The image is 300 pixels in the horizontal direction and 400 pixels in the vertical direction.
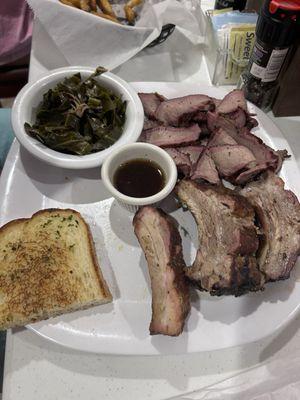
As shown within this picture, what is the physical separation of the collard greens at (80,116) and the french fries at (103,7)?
0.47 meters

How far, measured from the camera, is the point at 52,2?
1.72 m

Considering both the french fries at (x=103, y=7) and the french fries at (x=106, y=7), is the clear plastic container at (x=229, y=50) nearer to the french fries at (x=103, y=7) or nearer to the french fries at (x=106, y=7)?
the french fries at (x=103, y=7)

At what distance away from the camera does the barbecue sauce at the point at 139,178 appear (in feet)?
4.56

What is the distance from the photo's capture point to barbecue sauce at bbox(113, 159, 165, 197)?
4.56 ft

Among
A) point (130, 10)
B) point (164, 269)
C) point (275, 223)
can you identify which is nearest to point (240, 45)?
point (130, 10)

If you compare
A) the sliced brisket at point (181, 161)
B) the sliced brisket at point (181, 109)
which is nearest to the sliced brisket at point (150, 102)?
the sliced brisket at point (181, 109)

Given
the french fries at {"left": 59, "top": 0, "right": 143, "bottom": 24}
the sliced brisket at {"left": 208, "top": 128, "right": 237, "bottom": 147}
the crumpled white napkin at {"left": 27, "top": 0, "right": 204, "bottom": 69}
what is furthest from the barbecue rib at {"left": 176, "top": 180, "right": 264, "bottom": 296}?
the french fries at {"left": 59, "top": 0, "right": 143, "bottom": 24}

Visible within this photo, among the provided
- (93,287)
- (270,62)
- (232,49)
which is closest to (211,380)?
(93,287)

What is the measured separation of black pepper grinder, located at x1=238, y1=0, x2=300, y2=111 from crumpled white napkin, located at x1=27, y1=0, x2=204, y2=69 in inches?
21.0

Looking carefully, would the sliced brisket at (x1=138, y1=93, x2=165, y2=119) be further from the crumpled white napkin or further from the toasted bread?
the toasted bread

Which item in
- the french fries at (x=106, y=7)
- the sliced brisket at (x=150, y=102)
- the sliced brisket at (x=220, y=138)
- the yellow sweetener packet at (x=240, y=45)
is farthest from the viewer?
the french fries at (x=106, y=7)

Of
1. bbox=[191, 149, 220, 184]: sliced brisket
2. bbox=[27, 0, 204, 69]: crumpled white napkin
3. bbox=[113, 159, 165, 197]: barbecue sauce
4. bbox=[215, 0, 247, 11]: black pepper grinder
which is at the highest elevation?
bbox=[215, 0, 247, 11]: black pepper grinder

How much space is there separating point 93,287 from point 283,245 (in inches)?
26.6

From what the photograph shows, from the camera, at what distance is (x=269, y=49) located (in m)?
1.50
